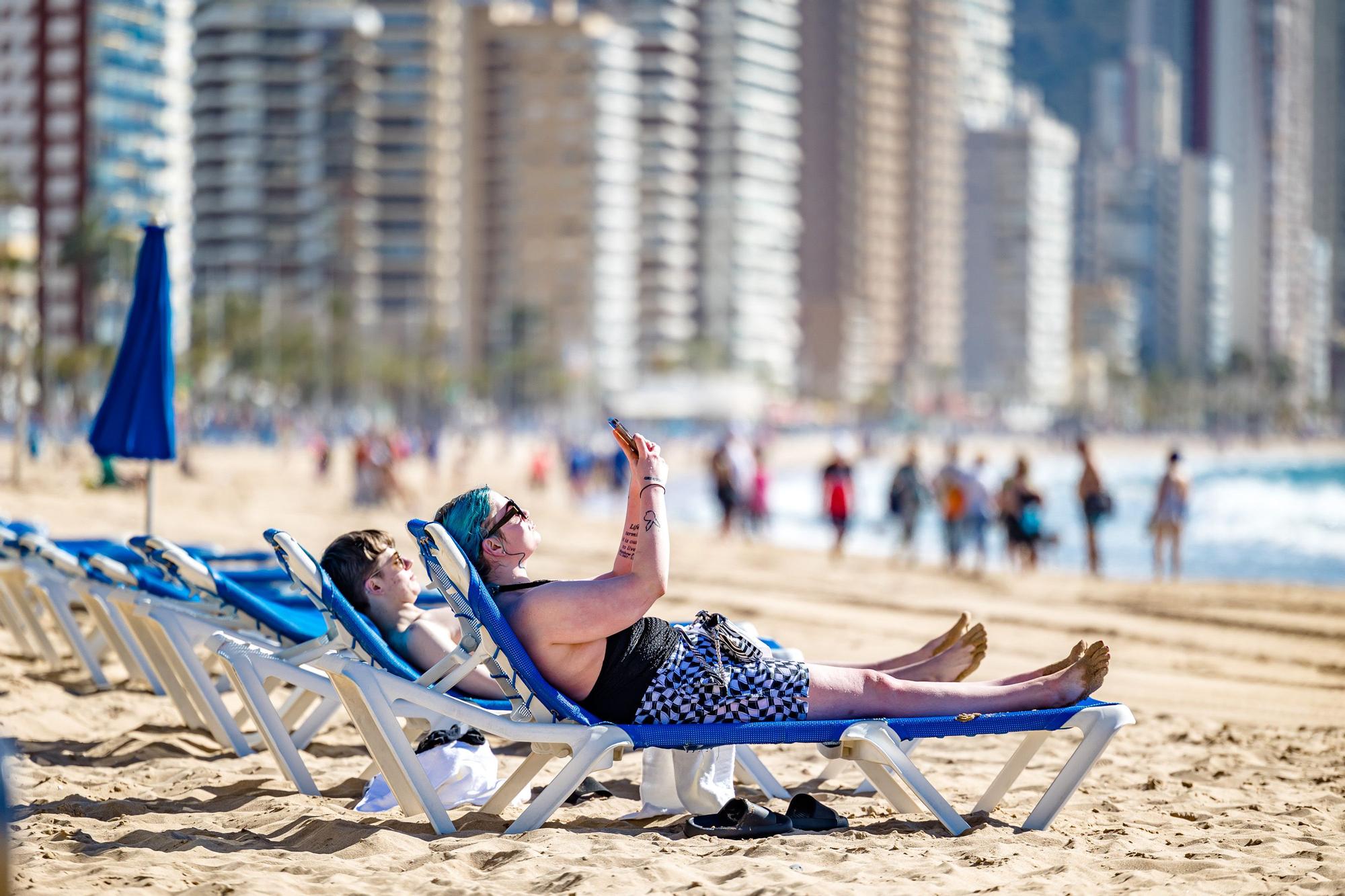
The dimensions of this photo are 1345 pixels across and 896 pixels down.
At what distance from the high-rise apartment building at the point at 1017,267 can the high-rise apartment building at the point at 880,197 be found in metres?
9.47

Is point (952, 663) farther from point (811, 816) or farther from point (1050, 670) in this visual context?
point (811, 816)

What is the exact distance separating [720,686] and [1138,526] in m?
29.7

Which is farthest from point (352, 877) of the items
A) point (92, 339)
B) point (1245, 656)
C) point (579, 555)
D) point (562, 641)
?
point (92, 339)

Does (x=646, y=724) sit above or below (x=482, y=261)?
below

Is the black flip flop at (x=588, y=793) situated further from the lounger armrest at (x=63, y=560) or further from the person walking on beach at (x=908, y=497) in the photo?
the person walking on beach at (x=908, y=497)

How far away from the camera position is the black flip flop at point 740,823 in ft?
14.4

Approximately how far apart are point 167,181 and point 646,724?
300 feet

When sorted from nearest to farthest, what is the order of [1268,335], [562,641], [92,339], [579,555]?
[562,641], [579,555], [92,339], [1268,335]

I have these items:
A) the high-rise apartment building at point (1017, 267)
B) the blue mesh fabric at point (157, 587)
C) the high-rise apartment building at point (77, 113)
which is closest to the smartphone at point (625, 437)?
the blue mesh fabric at point (157, 587)

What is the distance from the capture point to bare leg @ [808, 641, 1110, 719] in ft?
14.4

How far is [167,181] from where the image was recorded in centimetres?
9019

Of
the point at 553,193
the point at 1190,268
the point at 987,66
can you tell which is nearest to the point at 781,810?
the point at 553,193

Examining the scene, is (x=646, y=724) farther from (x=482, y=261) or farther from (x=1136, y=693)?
(x=482, y=261)

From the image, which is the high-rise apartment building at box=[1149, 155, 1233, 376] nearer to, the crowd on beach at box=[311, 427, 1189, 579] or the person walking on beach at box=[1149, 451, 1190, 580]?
the crowd on beach at box=[311, 427, 1189, 579]
